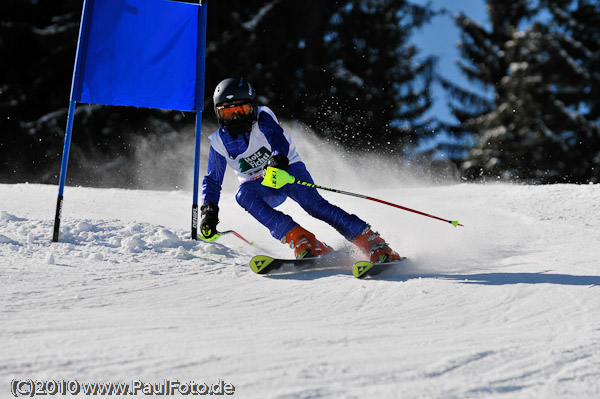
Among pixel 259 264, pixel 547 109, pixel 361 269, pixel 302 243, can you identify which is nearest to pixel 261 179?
pixel 302 243

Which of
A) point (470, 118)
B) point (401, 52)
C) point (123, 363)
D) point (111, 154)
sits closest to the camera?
point (123, 363)

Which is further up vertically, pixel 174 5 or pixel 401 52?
pixel 401 52

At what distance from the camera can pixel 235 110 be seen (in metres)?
3.73

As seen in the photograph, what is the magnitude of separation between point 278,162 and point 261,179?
367 mm

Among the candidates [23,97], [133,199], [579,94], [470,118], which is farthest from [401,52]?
[133,199]

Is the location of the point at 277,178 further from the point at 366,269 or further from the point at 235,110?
the point at 366,269

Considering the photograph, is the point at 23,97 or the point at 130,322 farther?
the point at 23,97

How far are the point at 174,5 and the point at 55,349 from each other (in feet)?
10.0

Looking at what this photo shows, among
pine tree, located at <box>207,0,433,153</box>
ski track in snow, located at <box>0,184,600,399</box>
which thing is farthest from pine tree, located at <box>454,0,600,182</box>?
ski track in snow, located at <box>0,184,600,399</box>

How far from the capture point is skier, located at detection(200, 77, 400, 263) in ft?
11.9

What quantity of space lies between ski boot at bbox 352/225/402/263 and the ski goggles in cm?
108

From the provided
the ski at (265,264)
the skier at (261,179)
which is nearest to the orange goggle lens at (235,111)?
the skier at (261,179)

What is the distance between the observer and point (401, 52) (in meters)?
18.1

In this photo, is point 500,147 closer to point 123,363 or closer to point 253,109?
point 253,109
